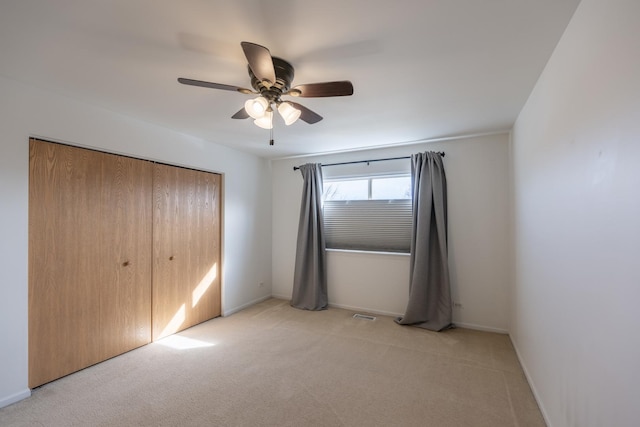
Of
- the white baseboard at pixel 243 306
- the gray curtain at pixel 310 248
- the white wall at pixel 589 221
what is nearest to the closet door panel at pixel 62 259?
the white baseboard at pixel 243 306

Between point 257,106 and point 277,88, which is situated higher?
point 277,88

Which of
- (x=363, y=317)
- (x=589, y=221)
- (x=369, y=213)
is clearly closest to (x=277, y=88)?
(x=589, y=221)

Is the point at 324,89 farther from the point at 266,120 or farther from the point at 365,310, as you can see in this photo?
the point at 365,310

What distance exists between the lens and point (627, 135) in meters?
1.00

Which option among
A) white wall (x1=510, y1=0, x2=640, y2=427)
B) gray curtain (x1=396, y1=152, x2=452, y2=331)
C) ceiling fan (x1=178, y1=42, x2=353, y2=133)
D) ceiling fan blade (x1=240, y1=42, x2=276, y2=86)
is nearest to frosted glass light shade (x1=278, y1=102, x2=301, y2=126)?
ceiling fan (x1=178, y1=42, x2=353, y2=133)

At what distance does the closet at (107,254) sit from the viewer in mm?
2316

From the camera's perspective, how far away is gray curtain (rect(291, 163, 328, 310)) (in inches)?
170

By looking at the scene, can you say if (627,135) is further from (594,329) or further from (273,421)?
(273,421)

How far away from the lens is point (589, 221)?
1.28 metres

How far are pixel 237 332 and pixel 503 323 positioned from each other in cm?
318

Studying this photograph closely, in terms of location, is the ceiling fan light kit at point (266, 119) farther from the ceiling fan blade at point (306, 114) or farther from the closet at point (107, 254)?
the closet at point (107, 254)

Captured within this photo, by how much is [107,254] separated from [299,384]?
85.6 inches

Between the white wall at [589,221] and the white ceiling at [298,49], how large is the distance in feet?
1.01

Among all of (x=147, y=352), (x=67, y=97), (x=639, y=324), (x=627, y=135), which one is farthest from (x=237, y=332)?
(x=627, y=135)
